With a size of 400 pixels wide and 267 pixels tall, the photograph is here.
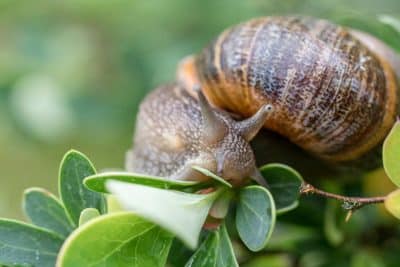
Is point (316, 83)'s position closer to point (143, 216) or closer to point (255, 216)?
point (255, 216)

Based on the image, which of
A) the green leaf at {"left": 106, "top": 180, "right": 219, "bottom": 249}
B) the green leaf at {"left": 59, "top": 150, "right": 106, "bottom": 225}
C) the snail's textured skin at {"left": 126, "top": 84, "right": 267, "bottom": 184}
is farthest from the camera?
the snail's textured skin at {"left": 126, "top": 84, "right": 267, "bottom": 184}

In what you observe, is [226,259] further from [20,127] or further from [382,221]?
[20,127]

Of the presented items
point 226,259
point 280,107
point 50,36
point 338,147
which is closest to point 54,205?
point 226,259

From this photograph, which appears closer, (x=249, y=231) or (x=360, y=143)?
(x=249, y=231)

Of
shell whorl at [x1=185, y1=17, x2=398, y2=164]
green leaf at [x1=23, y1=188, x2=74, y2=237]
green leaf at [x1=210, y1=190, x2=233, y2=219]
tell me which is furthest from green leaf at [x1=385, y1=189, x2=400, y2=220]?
green leaf at [x1=23, y1=188, x2=74, y2=237]

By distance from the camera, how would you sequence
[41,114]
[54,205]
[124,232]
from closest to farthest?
1. [124,232]
2. [54,205]
3. [41,114]

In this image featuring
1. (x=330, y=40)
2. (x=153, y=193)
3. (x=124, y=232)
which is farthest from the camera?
(x=330, y=40)

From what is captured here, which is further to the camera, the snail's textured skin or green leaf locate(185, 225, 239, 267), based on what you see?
the snail's textured skin

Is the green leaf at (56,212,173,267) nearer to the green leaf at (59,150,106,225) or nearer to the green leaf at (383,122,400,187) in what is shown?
the green leaf at (59,150,106,225)
